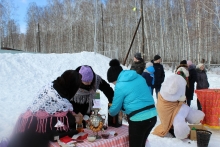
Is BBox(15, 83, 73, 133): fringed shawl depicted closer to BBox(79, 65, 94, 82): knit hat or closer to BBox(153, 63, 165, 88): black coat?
BBox(79, 65, 94, 82): knit hat

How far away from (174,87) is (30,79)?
7973 mm

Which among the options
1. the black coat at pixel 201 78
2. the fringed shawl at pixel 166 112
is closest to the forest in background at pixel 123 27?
the black coat at pixel 201 78

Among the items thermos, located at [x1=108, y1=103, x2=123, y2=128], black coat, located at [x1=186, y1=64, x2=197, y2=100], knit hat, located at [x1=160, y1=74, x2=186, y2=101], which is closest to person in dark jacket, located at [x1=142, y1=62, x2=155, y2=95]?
black coat, located at [x1=186, y1=64, x2=197, y2=100]

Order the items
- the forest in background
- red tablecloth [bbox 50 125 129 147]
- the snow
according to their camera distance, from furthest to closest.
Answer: the forest in background
the snow
red tablecloth [bbox 50 125 129 147]

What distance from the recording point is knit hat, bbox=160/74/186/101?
12.6ft

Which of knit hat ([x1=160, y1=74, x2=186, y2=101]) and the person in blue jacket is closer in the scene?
the person in blue jacket

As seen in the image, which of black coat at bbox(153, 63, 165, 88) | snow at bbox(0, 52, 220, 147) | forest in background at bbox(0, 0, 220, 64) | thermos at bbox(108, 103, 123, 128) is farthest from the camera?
forest in background at bbox(0, 0, 220, 64)

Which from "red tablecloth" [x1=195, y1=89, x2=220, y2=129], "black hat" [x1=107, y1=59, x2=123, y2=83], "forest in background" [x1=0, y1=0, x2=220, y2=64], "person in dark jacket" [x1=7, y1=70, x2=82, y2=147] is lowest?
"red tablecloth" [x1=195, y1=89, x2=220, y2=129]

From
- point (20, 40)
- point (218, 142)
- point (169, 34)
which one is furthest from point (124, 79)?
point (20, 40)

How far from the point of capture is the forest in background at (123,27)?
2342 centimetres

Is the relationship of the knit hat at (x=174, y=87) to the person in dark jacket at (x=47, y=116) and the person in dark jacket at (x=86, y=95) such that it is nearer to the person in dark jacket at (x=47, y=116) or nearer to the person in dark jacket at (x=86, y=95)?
the person in dark jacket at (x=86, y=95)

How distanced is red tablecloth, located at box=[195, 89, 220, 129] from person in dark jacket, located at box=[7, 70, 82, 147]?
3.51 m

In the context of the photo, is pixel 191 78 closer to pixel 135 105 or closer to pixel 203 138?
pixel 203 138

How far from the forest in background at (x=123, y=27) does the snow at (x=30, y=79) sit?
8629 mm
